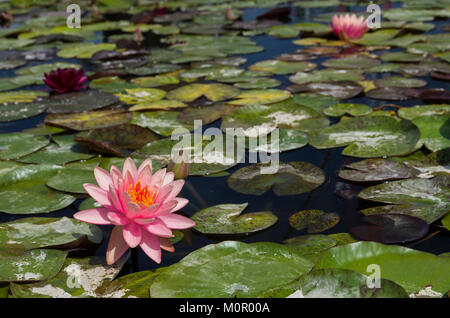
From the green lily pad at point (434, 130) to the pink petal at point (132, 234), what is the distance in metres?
1.44

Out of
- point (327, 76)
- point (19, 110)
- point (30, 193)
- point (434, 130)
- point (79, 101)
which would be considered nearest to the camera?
point (30, 193)

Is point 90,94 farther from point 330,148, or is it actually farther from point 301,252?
point 301,252

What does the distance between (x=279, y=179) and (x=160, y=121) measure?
0.98m

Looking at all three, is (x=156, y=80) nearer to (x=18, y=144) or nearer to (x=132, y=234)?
(x=18, y=144)

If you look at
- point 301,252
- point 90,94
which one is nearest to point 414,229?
point 301,252

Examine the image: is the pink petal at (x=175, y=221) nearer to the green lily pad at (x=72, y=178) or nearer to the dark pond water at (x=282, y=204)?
the dark pond water at (x=282, y=204)

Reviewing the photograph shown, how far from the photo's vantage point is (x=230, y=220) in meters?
1.64

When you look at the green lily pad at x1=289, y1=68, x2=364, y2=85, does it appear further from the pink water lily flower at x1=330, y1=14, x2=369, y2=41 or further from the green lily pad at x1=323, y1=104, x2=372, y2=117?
the pink water lily flower at x1=330, y1=14, x2=369, y2=41

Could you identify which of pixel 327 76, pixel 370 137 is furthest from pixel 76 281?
pixel 327 76

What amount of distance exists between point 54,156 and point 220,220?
3.42ft

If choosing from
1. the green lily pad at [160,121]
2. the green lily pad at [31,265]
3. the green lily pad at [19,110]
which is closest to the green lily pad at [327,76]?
the green lily pad at [160,121]

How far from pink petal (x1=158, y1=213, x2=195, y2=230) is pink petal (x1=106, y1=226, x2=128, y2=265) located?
14cm

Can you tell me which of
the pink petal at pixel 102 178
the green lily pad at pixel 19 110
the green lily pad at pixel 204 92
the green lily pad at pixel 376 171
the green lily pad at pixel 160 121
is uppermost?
the green lily pad at pixel 204 92

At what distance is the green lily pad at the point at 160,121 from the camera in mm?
2523
